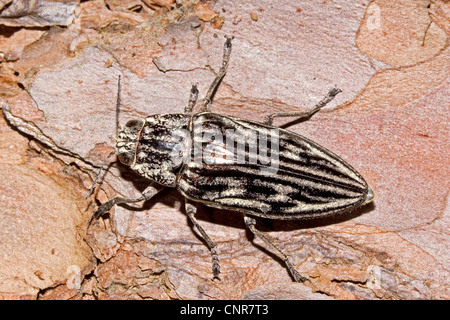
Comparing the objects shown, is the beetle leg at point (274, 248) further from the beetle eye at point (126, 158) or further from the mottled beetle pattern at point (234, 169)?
the beetle eye at point (126, 158)

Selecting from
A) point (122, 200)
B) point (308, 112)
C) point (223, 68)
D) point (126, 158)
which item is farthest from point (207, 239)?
point (223, 68)

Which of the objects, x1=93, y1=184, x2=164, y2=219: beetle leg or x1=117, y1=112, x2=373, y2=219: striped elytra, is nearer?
x1=117, y1=112, x2=373, y2=219: striped elytra

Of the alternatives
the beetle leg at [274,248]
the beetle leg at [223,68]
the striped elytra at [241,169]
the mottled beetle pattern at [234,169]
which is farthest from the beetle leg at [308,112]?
the beetle leg at [274,248]

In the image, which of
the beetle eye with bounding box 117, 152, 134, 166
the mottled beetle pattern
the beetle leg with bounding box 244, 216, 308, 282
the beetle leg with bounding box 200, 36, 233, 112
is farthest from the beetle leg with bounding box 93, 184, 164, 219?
the beetle leg with bounding box 200, 36, 233, 112

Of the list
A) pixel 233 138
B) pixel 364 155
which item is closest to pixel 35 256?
pixel 233 138

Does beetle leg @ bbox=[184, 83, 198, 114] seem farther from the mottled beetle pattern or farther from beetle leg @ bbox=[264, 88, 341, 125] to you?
beetle leg @ bbox=[264, 88, 341, 125]

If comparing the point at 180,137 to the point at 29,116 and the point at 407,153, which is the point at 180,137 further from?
the point at 407,153
